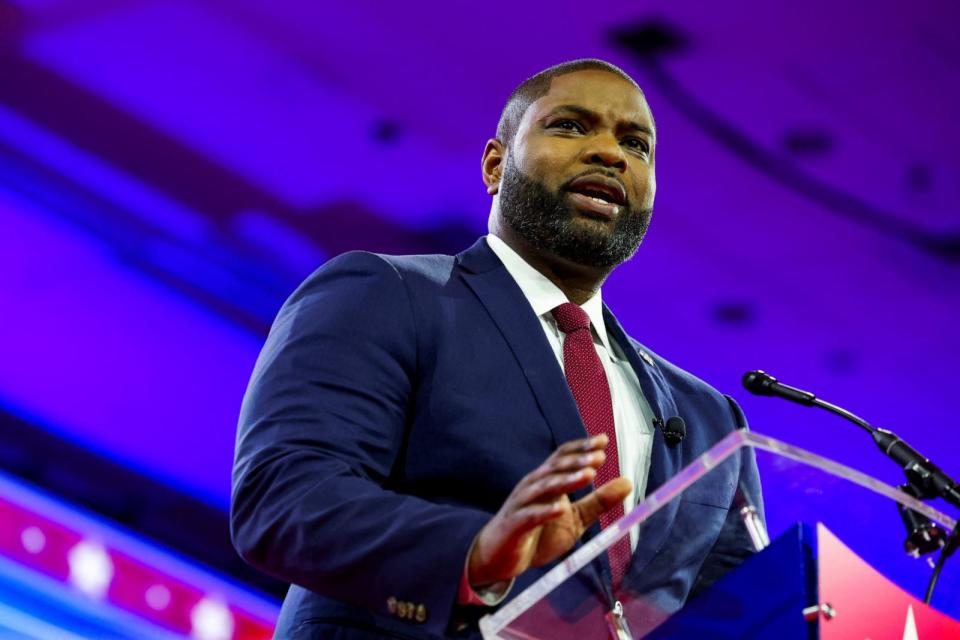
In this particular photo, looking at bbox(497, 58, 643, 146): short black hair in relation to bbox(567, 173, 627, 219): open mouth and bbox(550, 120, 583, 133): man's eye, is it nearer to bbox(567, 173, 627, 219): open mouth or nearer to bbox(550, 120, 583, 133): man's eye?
bbox(550, 120, 583, 133): man's eye

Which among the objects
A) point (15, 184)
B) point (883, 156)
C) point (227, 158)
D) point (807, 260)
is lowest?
point (15, 184)

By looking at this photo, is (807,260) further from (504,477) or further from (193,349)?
(504,477)

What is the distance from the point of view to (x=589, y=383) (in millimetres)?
1812

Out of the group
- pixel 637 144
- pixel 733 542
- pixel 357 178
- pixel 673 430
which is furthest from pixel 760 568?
pixel 357 178

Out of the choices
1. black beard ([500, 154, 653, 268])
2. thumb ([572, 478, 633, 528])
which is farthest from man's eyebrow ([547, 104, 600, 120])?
thumb ([572, 478, 633, 528])

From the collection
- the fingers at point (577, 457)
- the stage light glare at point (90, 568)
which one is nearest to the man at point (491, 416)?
the fingers at point (577, 457)

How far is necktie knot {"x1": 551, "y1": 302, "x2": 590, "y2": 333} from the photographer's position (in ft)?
6.40

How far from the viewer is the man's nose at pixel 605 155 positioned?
2127 millimetres

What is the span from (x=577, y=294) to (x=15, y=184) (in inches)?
77.7

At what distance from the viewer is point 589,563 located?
117cm

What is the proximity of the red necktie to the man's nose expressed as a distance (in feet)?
0.92

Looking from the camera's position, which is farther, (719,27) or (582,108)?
(719,27)

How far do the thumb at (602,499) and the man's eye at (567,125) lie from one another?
1161 millimetres

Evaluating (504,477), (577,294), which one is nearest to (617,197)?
(577,294)
